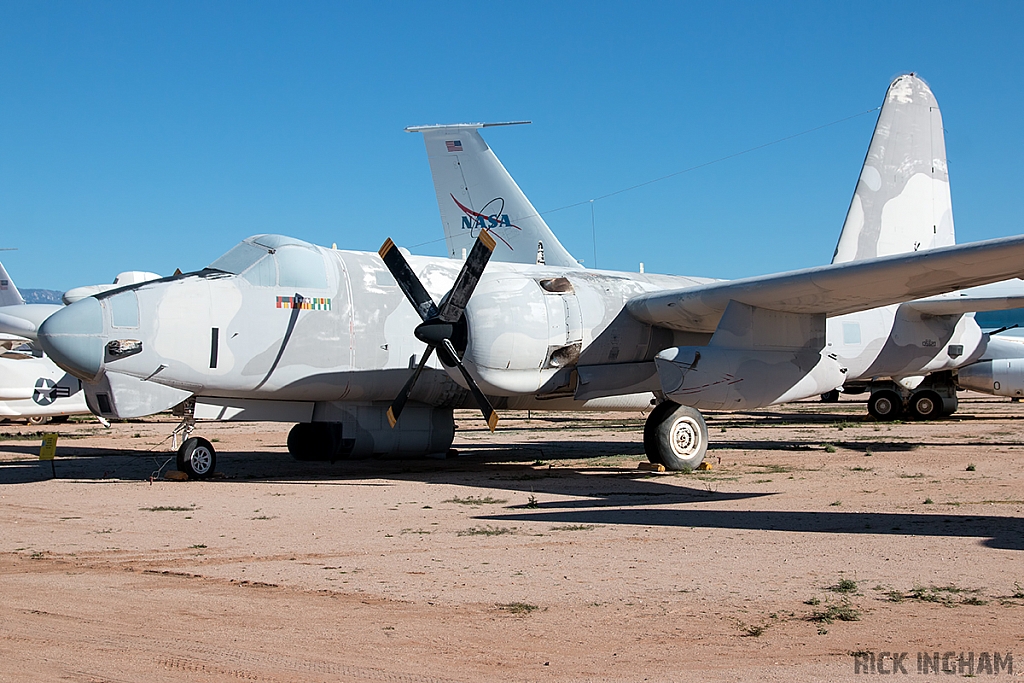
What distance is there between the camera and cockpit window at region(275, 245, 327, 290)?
44.5 feet

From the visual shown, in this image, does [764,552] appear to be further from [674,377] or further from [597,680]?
[674,377]

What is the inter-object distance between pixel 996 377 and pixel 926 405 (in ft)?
7.44

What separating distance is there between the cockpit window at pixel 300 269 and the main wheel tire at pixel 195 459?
2676mm

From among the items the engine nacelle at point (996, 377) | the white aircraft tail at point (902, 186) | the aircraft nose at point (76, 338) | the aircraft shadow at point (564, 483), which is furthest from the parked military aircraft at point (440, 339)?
the engine nacelle at point (996, 377)

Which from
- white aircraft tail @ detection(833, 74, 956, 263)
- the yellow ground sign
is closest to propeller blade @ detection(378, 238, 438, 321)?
the yellow ground sign

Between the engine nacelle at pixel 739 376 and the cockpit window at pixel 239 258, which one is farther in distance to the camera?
the cockpit window at pixel 239 258

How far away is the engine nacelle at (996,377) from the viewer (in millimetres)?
28453

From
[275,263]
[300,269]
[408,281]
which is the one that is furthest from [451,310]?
[275,263]

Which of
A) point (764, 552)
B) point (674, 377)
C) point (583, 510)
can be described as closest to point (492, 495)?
point (583, 510)

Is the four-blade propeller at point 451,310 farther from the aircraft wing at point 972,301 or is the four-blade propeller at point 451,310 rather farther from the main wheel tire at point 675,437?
the aircraft wing at point 972,301

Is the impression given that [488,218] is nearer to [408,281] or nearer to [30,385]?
[408,281]

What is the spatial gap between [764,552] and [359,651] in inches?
152

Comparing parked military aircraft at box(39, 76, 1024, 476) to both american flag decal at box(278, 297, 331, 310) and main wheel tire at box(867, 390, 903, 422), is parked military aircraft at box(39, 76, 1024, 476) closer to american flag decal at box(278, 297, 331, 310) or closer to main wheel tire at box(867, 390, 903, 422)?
american flag decal at box(278, 297, 331, 310)

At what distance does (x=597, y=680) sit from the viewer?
443 cm
